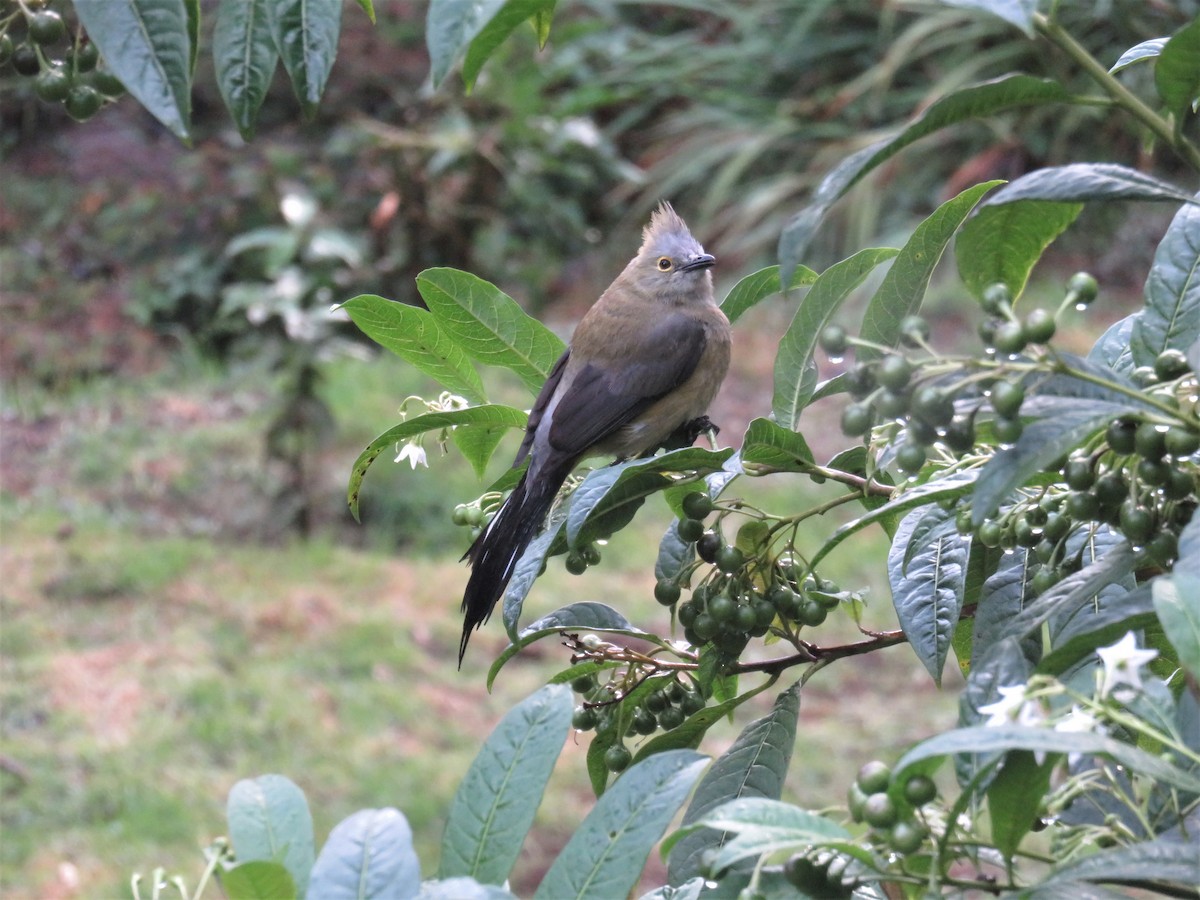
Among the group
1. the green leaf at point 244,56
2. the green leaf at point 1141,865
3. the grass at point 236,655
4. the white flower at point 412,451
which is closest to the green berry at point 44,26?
the green leaf at point 244,56

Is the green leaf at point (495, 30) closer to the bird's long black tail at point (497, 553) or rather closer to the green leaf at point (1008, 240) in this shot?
the green leaf at point (1008, 240)

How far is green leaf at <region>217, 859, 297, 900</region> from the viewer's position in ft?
2.53

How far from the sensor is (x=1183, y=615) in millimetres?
676

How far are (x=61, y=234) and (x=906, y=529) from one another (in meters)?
6.79

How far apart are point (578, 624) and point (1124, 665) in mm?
588

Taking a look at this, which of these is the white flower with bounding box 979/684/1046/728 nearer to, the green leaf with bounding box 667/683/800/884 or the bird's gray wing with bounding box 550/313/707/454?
the green leaf with bounding box 667/683/800/884

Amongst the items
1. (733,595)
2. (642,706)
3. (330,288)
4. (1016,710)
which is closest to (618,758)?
(642,706)

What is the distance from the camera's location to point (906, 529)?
113cm

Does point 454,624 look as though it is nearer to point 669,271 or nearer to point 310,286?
point 310,286

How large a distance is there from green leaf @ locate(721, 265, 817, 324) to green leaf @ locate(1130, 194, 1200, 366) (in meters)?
0.36

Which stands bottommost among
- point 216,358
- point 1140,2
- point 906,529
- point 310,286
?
point 216,358

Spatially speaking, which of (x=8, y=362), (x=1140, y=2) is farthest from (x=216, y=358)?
(x=1140, y=2)

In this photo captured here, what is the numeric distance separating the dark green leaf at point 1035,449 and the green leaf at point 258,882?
45cm

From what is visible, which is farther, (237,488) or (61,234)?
(61,234)
